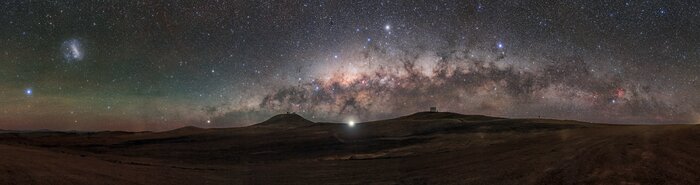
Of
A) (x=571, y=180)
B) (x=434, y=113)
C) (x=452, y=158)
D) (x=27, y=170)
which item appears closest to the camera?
(x=27, y=170)

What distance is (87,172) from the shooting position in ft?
63.3

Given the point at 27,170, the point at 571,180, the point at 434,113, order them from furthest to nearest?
the point at 434,113 → the point at 571,180 → the point at 27,170

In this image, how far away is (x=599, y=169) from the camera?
59.8ft

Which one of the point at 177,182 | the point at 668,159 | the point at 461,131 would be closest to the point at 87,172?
the point at 177,182

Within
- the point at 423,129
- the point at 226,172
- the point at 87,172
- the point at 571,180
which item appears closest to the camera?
the point at 571,180

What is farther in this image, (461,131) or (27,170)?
(461,131)

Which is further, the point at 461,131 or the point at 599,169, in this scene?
the point at 461,131

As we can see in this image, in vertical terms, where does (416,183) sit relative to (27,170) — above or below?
below

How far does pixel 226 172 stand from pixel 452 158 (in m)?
14.7

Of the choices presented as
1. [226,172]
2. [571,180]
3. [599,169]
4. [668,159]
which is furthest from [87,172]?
[668,159]

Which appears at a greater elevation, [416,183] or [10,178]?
[10,178]

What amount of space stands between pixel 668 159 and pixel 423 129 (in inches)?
1627

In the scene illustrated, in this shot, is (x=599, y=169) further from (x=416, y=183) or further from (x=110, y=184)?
(x=110, y=184)

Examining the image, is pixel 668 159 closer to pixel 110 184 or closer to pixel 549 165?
pixel 549 165
